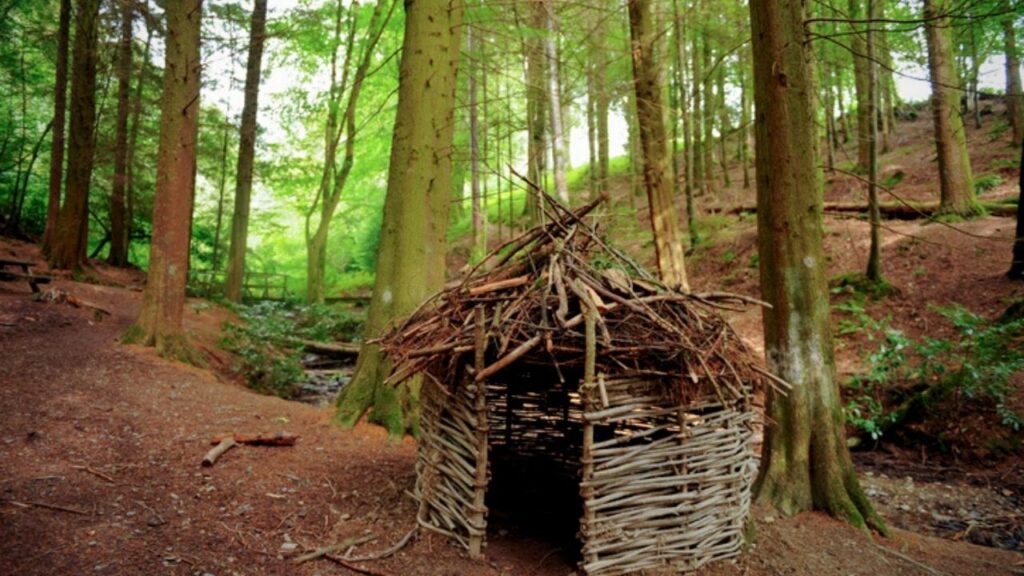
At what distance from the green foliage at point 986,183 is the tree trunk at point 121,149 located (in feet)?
58.3

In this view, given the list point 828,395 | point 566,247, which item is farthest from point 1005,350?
point 566,247

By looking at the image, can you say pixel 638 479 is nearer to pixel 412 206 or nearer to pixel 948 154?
pixel 412 206

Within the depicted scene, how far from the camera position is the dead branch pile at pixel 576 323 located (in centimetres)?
328

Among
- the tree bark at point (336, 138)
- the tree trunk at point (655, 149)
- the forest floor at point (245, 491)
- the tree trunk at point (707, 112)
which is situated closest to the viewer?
the forest floor at point (245, 491)

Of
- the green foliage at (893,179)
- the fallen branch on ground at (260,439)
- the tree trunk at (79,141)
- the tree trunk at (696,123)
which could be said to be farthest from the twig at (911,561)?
the tree trunk at (79,141)

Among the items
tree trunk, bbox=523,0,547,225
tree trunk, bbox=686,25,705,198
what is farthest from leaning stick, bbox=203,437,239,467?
tree trunk, bbox=686,25,705,198

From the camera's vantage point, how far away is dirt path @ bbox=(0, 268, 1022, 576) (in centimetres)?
310

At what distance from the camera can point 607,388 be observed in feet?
10.9

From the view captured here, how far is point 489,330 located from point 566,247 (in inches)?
30.7

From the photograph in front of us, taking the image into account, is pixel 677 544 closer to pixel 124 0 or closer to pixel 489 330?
pixel 489 330

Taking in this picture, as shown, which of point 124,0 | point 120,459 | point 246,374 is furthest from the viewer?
point 124,0

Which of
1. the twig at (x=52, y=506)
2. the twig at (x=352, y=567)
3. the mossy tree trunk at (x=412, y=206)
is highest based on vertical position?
the mossy tree trunk at (x=412, y=206)

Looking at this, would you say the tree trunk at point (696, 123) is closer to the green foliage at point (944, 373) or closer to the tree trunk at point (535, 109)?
the tree trunk at point (535, 109)

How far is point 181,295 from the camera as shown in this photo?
755cm
